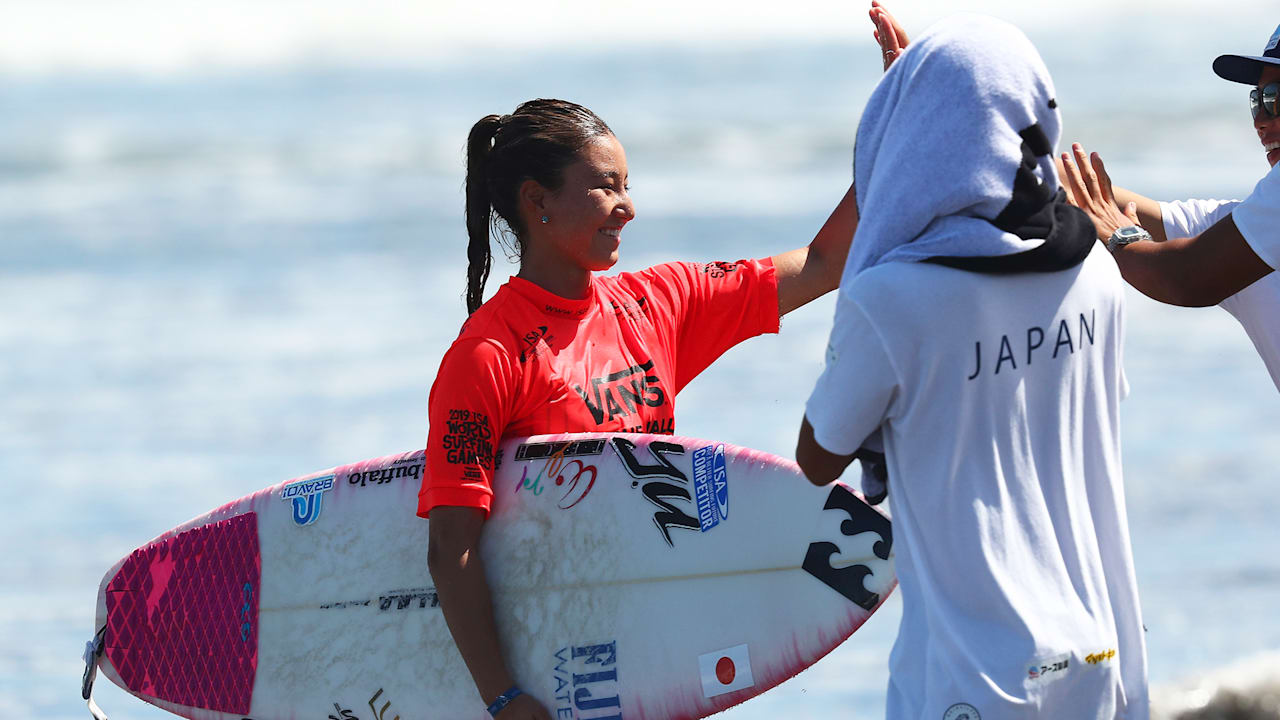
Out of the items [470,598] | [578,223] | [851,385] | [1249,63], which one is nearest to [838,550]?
[470,598]

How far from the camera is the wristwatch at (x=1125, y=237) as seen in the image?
2611mm

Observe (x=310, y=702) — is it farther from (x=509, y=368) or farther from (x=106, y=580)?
(x=509, y=368)

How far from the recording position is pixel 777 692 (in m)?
4.94

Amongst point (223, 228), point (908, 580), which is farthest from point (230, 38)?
point (908, 580)

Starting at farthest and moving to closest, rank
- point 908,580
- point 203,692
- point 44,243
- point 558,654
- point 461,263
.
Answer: point 44,243 < point 461,263 < point 203,692 < point 558,654 < point 908,580

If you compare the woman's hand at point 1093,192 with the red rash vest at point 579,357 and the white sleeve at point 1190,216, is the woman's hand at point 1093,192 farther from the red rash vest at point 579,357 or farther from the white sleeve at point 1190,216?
the red rash vest at point 579,357

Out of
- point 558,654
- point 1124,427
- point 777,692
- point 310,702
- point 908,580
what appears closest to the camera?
point 908,580

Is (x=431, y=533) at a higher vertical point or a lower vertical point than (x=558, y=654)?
higher

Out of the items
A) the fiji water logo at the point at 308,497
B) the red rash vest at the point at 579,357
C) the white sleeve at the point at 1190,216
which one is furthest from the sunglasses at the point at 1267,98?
the fiji water logo at the point at 308,497

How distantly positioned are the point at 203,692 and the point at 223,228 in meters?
11.4

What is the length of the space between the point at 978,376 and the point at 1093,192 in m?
1.00

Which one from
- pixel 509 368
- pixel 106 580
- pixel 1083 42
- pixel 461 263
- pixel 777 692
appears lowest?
pixel 777 692

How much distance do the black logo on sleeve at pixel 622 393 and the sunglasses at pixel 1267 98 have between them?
142 centimetres

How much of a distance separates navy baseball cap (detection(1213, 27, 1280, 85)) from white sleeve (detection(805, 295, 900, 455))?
5.16ft
